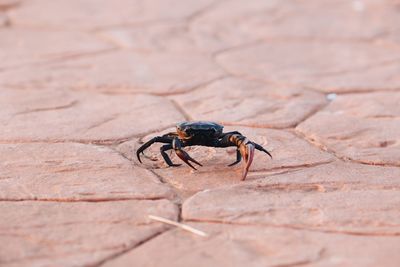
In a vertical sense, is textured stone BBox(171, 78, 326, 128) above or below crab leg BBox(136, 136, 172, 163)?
below

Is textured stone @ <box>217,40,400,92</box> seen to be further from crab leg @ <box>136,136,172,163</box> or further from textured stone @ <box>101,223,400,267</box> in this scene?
textured stone @ <box>101,223,400,267</box>

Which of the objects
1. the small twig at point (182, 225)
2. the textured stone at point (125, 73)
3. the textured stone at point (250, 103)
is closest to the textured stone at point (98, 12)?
the textured stone at point (125, 73)

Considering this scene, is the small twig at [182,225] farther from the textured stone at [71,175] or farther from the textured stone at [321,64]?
the textured stone at [321,64]

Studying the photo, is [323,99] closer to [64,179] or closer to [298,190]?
[298,190]

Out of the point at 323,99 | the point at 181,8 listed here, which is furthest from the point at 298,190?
the point at 181,8

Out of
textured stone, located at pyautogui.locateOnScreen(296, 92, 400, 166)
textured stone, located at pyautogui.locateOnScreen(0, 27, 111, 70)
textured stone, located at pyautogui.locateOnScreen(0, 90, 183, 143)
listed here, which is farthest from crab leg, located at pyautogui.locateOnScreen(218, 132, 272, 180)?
textured stone, located at pyautogui.locateOnScreen(0, 27, 111, 70)
